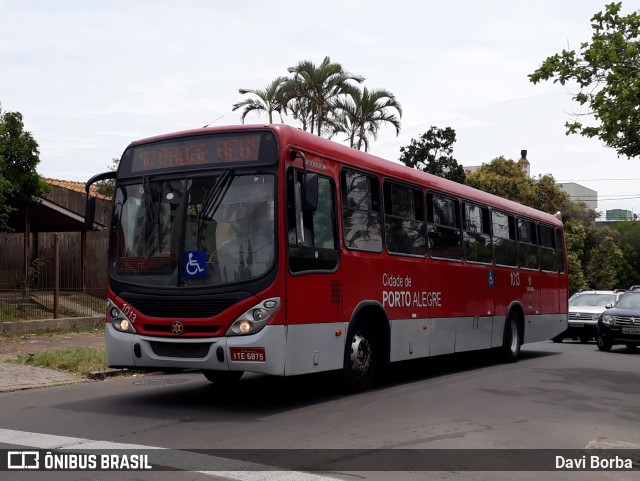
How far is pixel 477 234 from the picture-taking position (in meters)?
15.5

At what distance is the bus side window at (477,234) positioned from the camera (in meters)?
15.0

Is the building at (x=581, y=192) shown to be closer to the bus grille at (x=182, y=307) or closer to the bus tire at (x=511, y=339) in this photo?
the bus tire at (x=511, y=339)

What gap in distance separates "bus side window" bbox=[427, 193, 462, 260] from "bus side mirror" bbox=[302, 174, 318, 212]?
4.30 metres

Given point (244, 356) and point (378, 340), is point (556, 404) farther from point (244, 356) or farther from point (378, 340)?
point (244, 356)

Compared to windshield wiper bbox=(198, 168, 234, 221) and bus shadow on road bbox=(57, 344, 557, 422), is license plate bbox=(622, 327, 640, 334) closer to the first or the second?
bus shadow on road bbox=(57, 344, 557, 422)

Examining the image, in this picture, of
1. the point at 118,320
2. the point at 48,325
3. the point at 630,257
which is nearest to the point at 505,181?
the point at 48,325

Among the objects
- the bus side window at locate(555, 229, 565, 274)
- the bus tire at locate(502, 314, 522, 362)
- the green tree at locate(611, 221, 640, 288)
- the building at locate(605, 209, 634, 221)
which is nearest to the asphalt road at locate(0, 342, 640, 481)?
the bus tire at locate(502, 314, 522, 362)

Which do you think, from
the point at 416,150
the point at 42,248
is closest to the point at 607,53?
the point at 42,248

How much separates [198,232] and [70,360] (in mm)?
5511

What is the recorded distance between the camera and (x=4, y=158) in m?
21.7

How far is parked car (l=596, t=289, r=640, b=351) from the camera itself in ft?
66.9

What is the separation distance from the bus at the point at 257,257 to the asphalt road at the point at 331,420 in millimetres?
610

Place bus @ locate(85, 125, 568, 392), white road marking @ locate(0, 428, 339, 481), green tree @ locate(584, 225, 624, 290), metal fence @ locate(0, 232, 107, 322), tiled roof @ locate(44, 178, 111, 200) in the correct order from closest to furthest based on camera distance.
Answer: white road marking @ locate(0, 428, 339, 481), bus @ locate(85, 125, 568, 392), metal fence @ locate(0, 232, 107, 322), tiled roof @ locate(44, 178, 111, 200), green tree @ locate(584, 225, 624, 290)

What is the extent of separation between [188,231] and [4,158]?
14.0m
